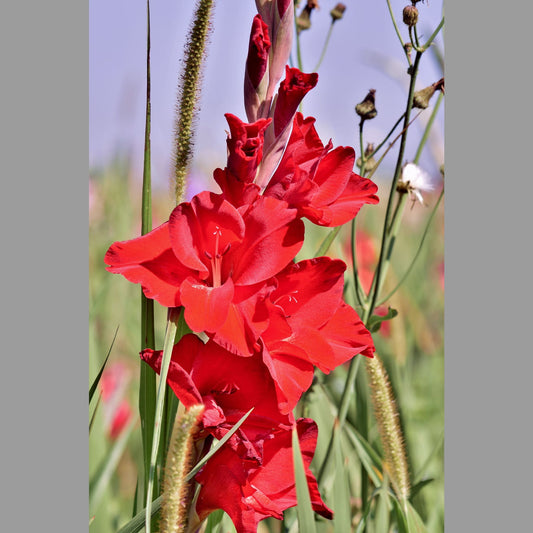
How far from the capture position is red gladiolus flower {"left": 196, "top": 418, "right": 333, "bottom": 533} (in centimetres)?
89

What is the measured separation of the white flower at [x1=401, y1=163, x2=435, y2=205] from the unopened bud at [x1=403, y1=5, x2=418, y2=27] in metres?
0.19

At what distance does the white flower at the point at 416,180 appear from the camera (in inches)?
45.9

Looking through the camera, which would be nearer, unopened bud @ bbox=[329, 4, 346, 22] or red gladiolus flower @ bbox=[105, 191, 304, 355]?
red gladiolus flower @ bbox=[105, 191, 304, 355]

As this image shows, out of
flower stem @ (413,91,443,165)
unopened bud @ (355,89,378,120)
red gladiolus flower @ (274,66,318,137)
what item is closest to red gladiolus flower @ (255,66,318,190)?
red gladiolus flower @ (274,66,318,137)

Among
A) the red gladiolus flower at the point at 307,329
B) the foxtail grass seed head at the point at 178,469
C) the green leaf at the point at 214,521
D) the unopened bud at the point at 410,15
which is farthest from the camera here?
the unopened bud at the point at 410,15

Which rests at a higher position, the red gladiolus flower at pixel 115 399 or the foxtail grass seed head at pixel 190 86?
the foxtail grass seed head at pixel 190 86

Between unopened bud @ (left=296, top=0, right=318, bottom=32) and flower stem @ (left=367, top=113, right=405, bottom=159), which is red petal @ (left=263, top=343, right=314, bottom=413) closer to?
flower stem @ (left=367, top=113, right=405, bottom=159)

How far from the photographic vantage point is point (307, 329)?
0.91 meters

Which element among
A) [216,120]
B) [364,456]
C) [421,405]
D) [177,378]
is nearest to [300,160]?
[216,120]

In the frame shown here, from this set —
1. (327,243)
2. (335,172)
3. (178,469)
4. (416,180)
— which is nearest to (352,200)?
(335,172)

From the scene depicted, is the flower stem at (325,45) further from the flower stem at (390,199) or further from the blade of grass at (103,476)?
the blade of grass at (103,476)

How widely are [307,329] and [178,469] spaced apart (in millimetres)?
216

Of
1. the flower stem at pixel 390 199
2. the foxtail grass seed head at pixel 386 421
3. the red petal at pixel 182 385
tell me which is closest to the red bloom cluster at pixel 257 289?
the red petal at pixel 182 385

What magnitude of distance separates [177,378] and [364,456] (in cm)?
39
